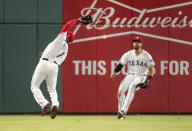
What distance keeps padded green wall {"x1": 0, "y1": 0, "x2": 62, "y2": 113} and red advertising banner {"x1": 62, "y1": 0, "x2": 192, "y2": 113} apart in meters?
0.54

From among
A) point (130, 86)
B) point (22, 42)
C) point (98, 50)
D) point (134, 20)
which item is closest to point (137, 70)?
point (130, 86)

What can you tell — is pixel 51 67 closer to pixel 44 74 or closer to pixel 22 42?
pixel 44 74

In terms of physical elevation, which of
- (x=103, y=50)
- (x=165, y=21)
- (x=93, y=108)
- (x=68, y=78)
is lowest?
(x=93, y=108)

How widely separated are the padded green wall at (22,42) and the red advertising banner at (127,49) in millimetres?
538

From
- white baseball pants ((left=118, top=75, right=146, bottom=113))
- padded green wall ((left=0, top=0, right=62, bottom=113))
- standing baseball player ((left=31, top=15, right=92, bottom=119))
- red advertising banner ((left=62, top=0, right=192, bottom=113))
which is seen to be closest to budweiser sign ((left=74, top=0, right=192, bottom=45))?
red advertising banner ((left=62, top=0, right=192, bottom=113))

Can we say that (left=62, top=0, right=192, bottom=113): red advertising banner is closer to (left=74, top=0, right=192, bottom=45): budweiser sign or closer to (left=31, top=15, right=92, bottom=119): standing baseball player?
(left=74, top=0, right=192, bottom=45): budweiser sign

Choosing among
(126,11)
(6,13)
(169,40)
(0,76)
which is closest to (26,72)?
(0,76)

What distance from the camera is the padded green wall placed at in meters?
12.6

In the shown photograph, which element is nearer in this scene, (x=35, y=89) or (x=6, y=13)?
(x=35, y=89)

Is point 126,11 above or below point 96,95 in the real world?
above

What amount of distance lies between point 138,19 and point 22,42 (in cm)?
335

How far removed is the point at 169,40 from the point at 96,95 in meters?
2.59

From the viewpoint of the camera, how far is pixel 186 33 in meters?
12.7

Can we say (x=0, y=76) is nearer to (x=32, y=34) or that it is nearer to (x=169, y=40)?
(x=32, y=34)
